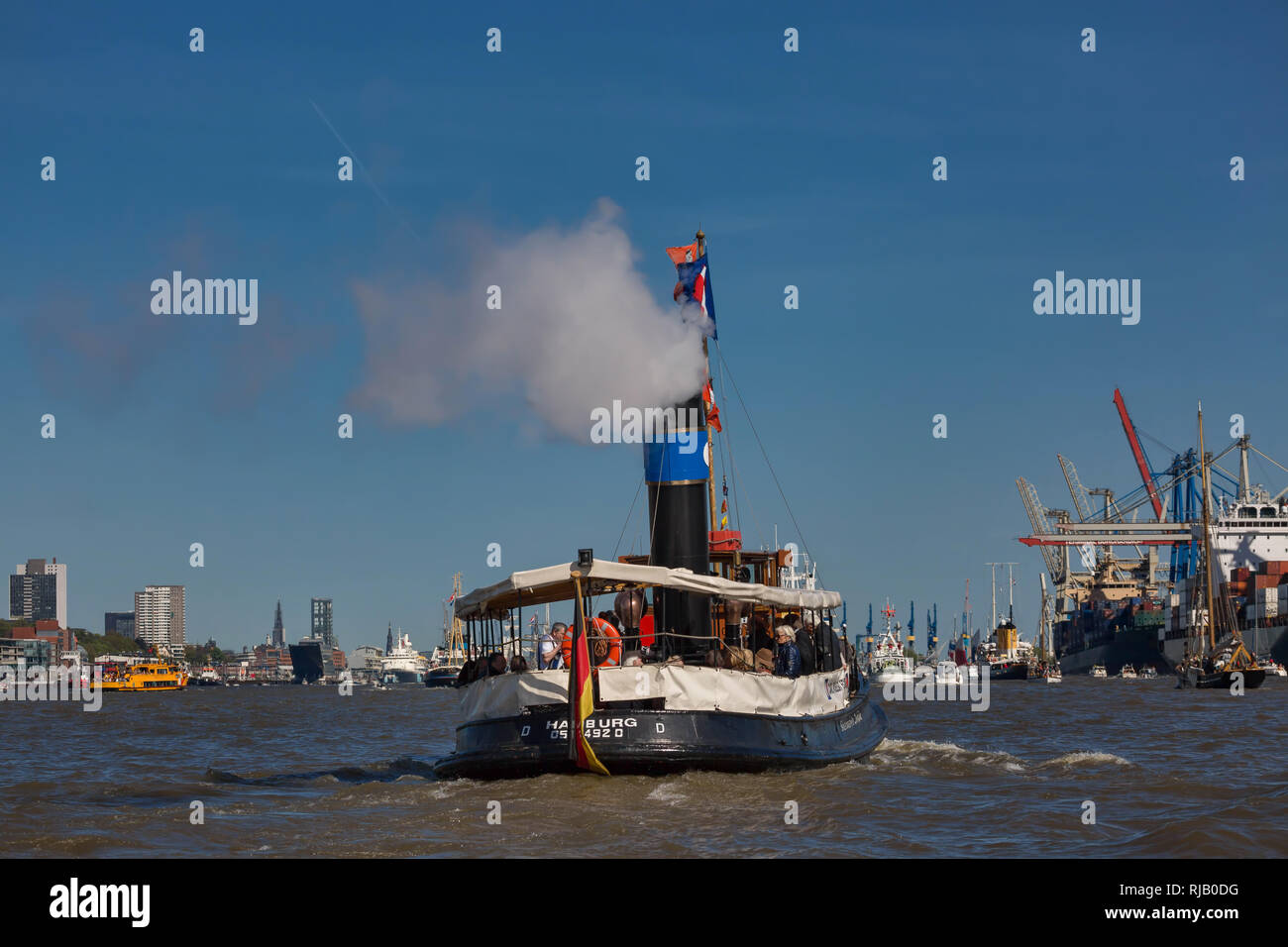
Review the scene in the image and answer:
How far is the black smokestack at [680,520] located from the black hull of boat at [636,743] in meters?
2.27

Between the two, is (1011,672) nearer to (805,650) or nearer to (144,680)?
(144,680)

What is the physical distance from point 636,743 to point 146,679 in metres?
138

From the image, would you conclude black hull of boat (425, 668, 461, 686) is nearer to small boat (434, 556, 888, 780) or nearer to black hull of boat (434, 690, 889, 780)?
small boat (434, 556, 888, 780)

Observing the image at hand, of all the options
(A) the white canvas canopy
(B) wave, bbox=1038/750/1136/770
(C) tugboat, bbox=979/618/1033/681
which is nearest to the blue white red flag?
(A) the white canvas canopy

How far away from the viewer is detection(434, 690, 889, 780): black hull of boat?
57.3 feet

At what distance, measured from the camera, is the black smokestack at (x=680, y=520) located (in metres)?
Answer: 20.6

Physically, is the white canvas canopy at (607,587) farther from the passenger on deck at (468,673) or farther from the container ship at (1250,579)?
the container ship at (1250,579)

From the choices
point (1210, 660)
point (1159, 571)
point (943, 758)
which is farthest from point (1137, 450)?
point (943, 758)

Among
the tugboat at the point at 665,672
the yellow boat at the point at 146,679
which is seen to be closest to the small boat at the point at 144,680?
the yellow boat at the point at 146,679

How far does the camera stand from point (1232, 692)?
65.2 meters

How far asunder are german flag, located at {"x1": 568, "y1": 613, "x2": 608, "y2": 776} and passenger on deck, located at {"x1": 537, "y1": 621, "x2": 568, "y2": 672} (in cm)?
233
